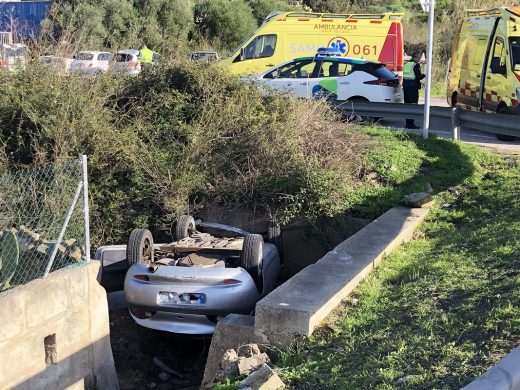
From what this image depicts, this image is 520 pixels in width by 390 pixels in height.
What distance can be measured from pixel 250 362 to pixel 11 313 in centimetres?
230

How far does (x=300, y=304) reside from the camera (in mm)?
5285

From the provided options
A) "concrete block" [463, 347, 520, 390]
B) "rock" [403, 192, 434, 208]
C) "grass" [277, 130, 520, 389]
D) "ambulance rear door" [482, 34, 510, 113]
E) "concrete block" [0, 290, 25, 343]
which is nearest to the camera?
"concrete block" [463, 347, 520, 390]

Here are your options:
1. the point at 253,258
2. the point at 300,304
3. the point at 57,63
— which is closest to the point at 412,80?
the point at 57,63

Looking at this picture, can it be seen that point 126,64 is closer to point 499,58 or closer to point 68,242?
point 68,242

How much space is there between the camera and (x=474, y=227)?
7.64 m

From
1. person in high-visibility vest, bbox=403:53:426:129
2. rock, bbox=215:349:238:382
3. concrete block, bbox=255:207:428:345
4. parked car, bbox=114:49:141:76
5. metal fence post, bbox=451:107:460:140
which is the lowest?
rock, bbox=215:349:238:382

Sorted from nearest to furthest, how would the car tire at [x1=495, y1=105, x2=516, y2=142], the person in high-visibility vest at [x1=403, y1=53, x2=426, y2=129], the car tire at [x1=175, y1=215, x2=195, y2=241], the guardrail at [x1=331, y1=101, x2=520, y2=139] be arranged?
the car tire at [x1=175, y1=215, x2=195, y2=241] → the guardrail at [x1=331, y1=101, x2=520, y2=139] → the car tire at [x1=495, y1=105, x2=516, y2=142] → the person in high-visibility vest at [x1=403, y1=53, x2=426, y2=129]

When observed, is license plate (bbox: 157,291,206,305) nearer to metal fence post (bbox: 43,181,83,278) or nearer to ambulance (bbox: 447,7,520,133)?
metal fence post (bbox: 43,181,83,278)

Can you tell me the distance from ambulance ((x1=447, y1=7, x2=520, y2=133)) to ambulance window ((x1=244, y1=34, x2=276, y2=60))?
514 cm

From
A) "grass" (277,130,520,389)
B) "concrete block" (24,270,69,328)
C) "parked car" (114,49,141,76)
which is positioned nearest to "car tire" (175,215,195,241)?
"concrete block" (24,270,69,328)

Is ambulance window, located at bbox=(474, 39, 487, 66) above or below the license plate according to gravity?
above

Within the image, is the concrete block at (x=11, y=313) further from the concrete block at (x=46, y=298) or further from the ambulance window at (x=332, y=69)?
the ambulance window at (x=332, y=69)

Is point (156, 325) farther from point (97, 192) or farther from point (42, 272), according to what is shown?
point (97, 192)

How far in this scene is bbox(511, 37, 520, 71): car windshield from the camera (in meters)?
13.9
